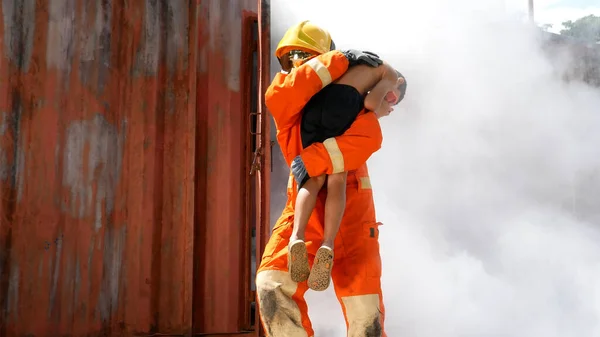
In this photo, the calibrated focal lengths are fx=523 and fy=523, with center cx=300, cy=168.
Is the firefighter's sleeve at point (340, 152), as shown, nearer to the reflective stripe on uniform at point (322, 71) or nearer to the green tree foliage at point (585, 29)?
the reflective stripe on uniform at point (322, 71)

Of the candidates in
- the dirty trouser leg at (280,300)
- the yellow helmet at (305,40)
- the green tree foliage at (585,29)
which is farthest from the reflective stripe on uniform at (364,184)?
the green tree foliage at (585,29)

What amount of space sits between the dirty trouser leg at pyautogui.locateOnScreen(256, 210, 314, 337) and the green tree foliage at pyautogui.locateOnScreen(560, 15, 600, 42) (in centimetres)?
847

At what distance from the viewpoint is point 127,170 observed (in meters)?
3.34

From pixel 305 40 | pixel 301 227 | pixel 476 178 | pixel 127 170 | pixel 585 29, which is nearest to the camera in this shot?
pixel 301 227

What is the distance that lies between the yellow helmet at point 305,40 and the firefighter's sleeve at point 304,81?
0.14 meters

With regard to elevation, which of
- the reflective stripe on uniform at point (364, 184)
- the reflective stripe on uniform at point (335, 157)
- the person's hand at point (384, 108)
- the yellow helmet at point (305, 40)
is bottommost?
the reflective stripe on uniform at point (364, 184)

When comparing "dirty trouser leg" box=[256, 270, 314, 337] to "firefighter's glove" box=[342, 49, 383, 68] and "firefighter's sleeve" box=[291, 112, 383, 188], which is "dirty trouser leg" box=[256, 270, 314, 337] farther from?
"firefighter's glove" box=[342, 49, 383, 68]

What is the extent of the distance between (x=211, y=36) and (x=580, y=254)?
206 inches

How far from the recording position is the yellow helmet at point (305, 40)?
7.64ft

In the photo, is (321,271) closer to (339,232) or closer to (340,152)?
(339,232)

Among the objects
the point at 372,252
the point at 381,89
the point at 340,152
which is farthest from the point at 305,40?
the point at 372,252

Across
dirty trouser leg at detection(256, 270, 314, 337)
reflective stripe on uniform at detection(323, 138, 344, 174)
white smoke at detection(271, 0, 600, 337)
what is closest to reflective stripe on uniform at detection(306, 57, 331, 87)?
reflective stripe on uniform at detection(323, 138, 344, 174)

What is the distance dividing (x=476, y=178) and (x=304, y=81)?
535cm

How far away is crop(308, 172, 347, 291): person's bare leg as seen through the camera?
1.95 metres
